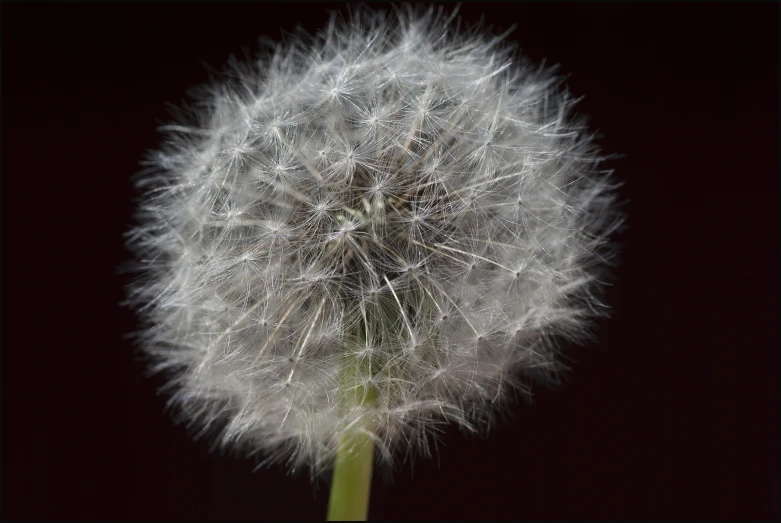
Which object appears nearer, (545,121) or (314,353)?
(314,353)

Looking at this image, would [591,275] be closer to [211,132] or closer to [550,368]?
[550,368]

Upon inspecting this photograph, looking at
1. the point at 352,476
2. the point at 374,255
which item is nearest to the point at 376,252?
the point at 374,255

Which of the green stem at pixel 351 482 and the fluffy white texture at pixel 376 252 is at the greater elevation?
the fluffy white texture at pixel 376 252

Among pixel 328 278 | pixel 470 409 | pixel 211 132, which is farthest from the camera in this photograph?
pixel 211 132

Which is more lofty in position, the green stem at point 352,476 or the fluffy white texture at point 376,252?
the fluffy white texture at point 376,252

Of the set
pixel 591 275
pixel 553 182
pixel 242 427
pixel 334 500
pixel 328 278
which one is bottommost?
pixel 334 500

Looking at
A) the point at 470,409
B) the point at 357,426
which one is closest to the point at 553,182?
the point at 470,409

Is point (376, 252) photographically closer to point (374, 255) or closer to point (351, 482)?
point (374, 255)
